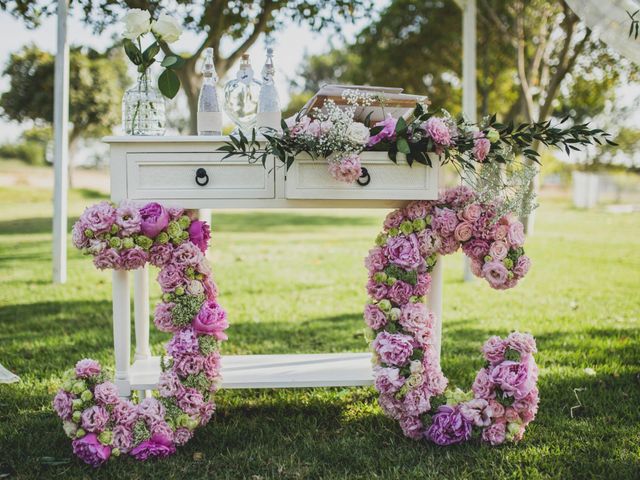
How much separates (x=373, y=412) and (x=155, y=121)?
164cm

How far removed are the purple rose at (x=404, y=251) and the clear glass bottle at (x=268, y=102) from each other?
2.25 feet

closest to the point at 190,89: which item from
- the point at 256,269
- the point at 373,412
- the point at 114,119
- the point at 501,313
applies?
the point at 256,269

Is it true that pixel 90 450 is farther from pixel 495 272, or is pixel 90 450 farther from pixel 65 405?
pixel 495 272

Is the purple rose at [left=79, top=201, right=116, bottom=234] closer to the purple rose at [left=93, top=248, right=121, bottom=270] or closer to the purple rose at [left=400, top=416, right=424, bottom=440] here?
the purple rose at [left=93, top=248, right=121, bottom=270]

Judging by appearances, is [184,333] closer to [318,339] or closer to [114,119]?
[318,339]

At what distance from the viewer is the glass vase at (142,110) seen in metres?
2.52

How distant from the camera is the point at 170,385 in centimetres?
245

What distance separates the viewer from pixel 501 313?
494 cm

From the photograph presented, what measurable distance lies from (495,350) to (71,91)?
68.4 ft

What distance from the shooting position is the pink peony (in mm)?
2309

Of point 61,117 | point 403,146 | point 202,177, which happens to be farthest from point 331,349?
point 61,117

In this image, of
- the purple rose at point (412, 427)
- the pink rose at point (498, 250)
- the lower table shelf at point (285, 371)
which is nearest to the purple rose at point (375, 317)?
the lower table shelf at point (285, 371)

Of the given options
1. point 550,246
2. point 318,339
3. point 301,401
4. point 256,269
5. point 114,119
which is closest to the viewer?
point 301,401

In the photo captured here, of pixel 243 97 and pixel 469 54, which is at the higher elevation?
pixel 469 54
